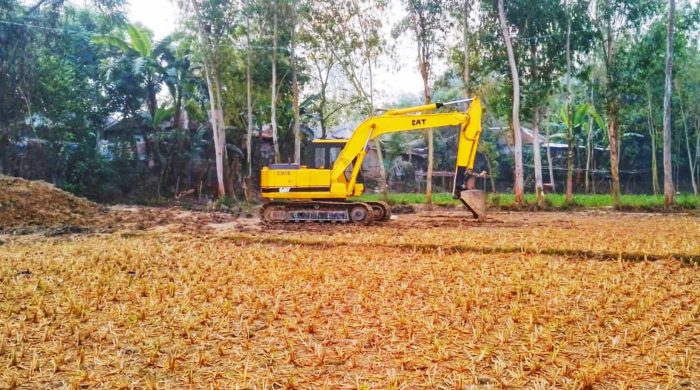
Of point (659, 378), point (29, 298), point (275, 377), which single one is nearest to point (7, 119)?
point (29, 298)

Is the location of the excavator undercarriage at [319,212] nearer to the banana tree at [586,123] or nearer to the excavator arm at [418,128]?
the excavator arm at [418,128]

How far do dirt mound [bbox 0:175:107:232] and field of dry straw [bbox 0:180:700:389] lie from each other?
4.32 m

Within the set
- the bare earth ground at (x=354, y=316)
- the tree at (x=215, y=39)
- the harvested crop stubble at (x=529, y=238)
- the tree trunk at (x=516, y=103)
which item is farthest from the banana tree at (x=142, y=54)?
the bare earth ground at (x=354, y=316)

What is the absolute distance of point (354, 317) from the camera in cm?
424

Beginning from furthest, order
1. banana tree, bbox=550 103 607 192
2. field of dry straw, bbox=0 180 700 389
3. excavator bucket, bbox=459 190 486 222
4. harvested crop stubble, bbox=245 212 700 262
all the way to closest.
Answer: banana tree, bbox=550 103 607 192
excavator bucket, bbox=459 190 486 222
harvested crop stubble, bbox=245 212 700 262
field of dry straw, bbox=0 180 700 389

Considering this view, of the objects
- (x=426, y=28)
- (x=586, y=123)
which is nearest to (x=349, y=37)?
(x=426, y=28)

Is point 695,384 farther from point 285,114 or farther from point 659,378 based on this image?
point 285,114

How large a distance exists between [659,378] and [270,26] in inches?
824

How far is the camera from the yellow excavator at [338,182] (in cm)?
1239

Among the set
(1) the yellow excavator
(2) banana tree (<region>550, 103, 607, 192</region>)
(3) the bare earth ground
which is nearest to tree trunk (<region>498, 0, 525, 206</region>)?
(2) banana tree (<region>550, 103, 607, 192</region>)

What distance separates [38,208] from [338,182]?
7.01 metres

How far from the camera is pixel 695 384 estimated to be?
2.95 m

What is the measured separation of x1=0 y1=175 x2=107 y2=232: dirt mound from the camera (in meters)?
11.7

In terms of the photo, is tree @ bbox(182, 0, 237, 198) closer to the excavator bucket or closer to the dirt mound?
the dirt mound
